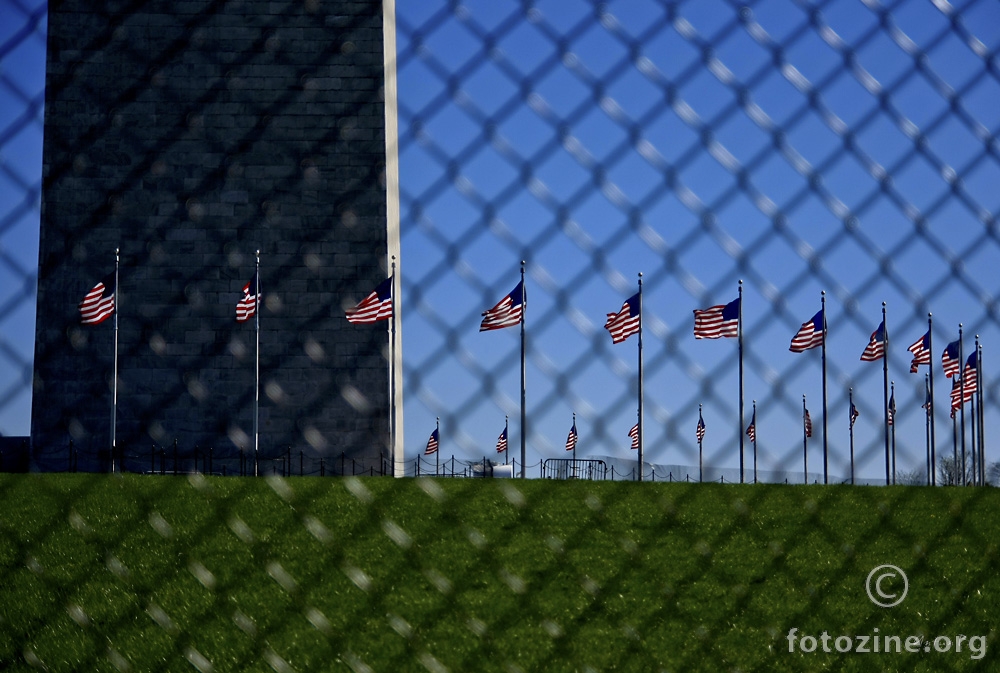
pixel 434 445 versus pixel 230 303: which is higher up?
pixel 230 303

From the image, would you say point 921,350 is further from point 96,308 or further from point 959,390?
point 96,308

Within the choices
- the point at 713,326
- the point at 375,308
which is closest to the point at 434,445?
the point at 375,308

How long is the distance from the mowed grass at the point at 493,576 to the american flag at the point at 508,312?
155 inches

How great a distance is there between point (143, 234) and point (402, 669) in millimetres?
18413

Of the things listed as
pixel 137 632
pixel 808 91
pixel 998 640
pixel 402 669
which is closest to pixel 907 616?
pixel 998 640

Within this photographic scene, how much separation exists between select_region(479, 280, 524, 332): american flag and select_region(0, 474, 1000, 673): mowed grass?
3.94 metres

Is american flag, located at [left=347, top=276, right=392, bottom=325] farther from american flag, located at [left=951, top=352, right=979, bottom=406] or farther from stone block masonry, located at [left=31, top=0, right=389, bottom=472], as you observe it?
american flag, located at [left=951, top=352, right=979, bottom=406]

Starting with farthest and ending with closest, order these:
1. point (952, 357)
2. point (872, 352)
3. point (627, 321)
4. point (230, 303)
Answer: point (230, 303) < point (952, 357) < point (872, 352) < point (627, 321)

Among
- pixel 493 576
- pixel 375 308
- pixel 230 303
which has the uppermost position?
pixel 230 303

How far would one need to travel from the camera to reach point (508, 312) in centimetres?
406

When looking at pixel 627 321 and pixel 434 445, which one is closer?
pixel 627 321

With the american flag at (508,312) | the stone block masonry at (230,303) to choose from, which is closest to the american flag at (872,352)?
the american flag at (508,312)

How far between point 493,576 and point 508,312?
8296mm

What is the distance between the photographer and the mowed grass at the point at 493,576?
9719mm
